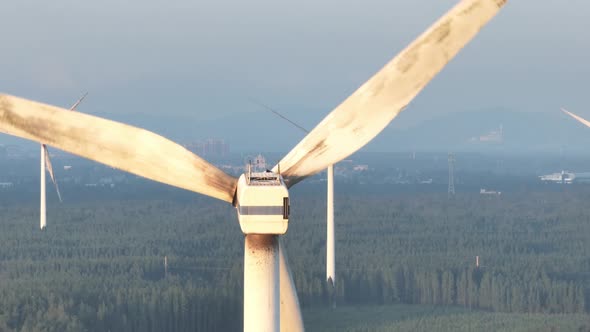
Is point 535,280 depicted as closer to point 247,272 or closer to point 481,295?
point 481,295

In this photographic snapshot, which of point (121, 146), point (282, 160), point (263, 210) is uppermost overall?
point (121, 146)

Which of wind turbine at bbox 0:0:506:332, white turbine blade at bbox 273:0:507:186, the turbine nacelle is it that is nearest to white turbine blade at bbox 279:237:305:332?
wind turbine at bbox 0:0:506:332

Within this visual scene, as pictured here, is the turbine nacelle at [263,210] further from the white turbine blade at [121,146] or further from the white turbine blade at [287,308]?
the white turbine blade at [287,308]

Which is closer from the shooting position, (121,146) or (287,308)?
(121,146)

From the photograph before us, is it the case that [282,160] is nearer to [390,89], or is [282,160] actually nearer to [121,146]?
[390,89]

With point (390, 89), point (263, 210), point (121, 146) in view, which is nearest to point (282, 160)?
point (390, 89)

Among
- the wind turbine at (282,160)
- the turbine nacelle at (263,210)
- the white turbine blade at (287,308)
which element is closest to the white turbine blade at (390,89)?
the wind turbine at (282,160)
